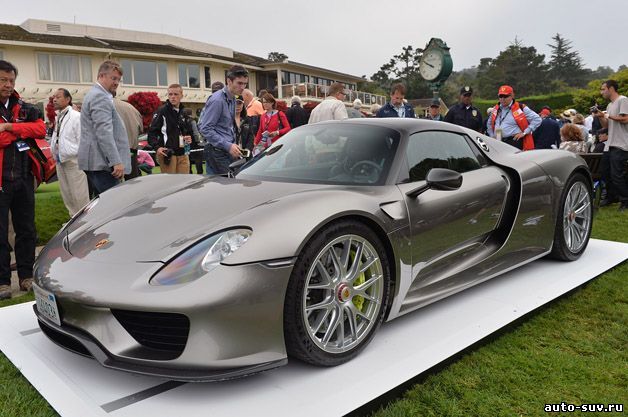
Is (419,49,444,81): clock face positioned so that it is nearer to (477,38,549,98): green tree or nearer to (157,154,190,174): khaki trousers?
(157,154,190,174): khaki trousers

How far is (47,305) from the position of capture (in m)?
2.49

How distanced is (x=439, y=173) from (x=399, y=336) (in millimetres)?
976

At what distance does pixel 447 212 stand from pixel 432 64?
1414 cm

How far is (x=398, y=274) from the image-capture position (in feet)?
9.37

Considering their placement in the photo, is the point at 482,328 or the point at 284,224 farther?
the point at 482,328

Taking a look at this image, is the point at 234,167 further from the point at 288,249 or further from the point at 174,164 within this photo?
the point at 174,164

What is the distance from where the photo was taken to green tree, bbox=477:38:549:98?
74.6m

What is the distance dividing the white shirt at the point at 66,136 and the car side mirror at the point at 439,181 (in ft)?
15.3

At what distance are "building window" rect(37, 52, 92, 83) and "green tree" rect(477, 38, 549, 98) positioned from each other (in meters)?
60.9

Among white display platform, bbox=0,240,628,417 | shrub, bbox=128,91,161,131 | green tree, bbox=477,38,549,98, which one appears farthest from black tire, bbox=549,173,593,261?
green tree, bbox=477,38,549,98

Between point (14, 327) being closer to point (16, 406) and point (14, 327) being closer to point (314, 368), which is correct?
point (16, 406)

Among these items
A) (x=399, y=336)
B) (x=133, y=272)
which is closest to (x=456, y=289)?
(x=399, y=336)

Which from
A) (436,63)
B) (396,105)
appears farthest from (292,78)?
(396,105)

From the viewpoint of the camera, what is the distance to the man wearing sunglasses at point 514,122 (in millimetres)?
7332
